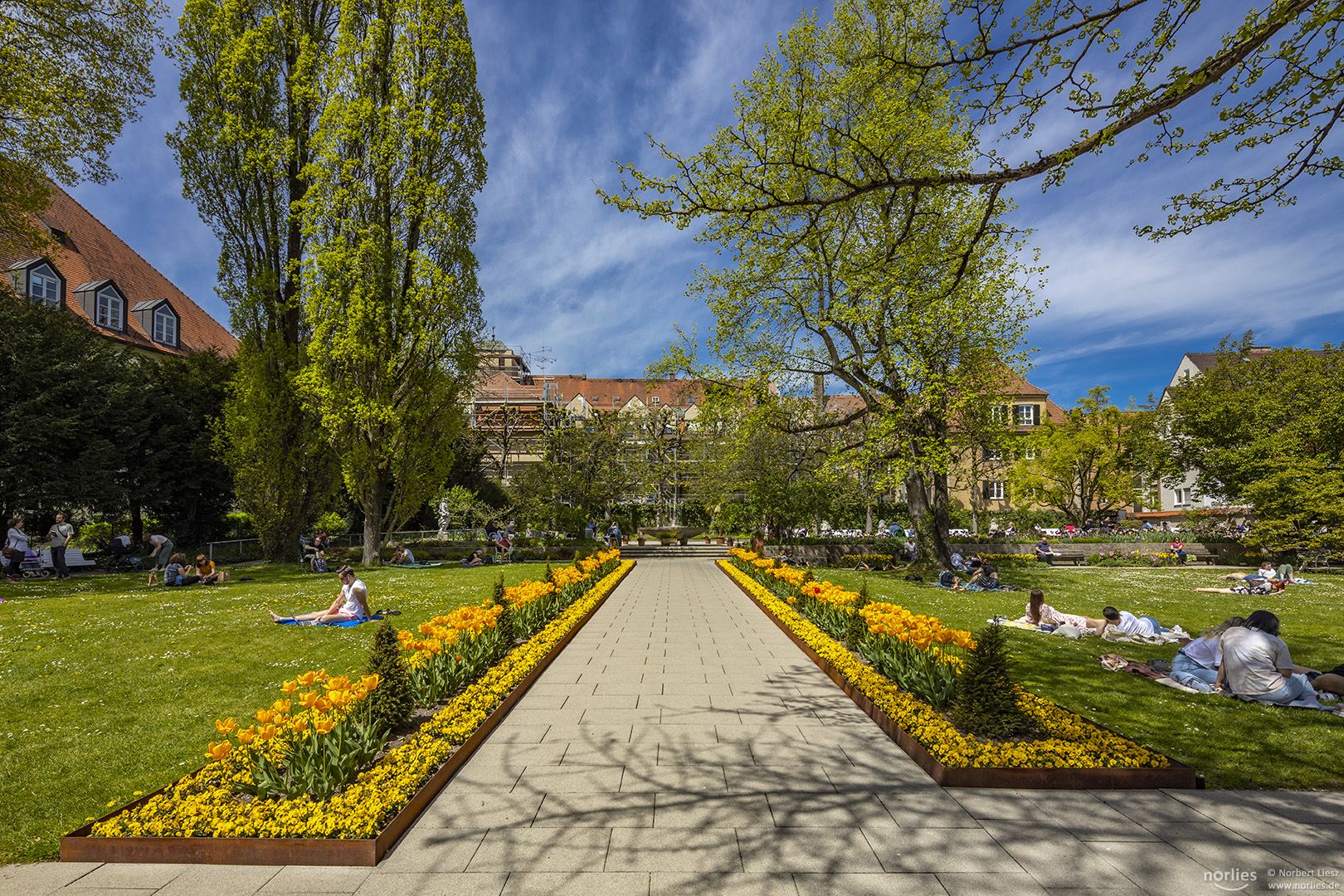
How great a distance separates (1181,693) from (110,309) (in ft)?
127

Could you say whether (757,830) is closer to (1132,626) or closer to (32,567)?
(1132,626)

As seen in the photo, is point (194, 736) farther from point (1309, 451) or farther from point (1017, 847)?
point (1309, 451)

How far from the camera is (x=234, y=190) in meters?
19.5

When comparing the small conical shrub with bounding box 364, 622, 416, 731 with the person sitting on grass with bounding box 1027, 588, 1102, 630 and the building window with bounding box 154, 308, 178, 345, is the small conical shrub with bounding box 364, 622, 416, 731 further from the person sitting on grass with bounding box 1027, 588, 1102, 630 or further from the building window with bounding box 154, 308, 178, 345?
the building window with bounding box 154, 308, 178, 345

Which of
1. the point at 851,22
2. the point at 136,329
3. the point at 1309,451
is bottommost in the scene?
the point at 1309,451

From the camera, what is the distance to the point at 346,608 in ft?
31.6

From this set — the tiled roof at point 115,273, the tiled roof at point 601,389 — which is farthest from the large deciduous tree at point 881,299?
the tiled roof at point 601,389

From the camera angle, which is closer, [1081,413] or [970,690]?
[970,690]

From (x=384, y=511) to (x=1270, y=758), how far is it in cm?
2204

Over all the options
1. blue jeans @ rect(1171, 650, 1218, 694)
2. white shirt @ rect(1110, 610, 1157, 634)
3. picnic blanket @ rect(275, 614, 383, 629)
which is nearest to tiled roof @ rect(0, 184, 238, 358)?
picnic blanket @ rect(275, 614, 383, 629)

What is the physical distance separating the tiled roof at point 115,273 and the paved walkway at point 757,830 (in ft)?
99.9

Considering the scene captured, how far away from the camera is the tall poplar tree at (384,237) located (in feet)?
61.0

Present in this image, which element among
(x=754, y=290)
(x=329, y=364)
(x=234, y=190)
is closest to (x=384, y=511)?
(x=329, y=364)

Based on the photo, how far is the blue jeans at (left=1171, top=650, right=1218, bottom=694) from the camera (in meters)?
6.60
